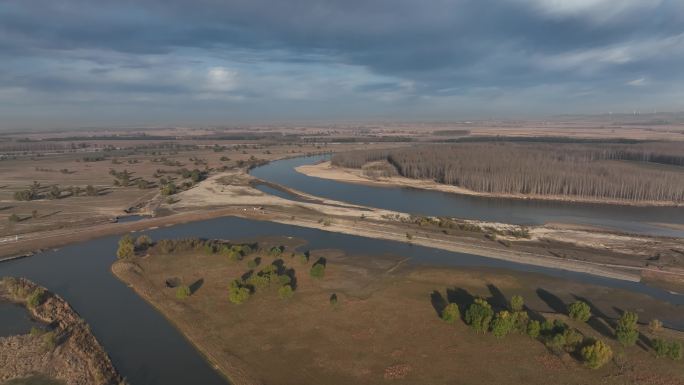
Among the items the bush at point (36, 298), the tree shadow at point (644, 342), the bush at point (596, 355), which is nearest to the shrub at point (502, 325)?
the bush at point (596, 355)

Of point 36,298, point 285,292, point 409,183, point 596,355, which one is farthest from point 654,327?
point 409,183

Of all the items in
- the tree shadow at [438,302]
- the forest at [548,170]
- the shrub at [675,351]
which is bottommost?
the tree shadow at [438,302]

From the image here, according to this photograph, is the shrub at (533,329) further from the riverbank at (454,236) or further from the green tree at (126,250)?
the green tree at (126,250)

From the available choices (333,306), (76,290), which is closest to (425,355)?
(333,306)

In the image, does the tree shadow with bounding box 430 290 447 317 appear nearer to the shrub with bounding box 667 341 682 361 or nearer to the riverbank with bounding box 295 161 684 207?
the shrub with bounding box 667 341 682 361

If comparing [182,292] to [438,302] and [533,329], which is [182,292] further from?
[533,329]

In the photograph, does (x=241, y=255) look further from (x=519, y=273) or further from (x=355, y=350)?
(x=519, y=273)
